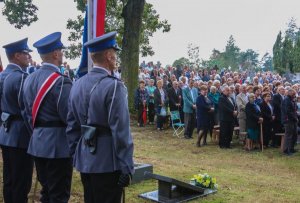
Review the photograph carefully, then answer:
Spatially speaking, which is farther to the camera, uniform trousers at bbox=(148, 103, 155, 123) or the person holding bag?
uniform trousers at bbox=(148, 103, 155, 123)

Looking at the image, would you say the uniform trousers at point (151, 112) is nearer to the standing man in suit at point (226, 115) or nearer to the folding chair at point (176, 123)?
the folding chair at point (176, 123)

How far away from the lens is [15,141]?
16.9 ft

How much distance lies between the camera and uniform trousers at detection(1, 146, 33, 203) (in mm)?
5074

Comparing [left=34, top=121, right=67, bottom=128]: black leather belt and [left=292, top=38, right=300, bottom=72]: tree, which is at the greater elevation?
[left=292, top=38, right=300, bottom=72]: tree

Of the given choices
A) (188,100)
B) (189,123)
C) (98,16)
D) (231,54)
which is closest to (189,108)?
(188,100)

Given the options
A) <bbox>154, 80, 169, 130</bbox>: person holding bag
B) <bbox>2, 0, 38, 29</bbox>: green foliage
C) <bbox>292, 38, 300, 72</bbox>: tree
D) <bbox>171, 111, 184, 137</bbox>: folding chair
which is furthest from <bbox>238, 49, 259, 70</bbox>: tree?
<bbox>2, 0, 38, 29</bbox>: green foliage

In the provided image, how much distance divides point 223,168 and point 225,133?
327 cm

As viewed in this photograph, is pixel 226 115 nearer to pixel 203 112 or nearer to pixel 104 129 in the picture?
pixel 203 112

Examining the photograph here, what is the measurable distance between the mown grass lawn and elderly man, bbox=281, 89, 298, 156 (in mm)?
420

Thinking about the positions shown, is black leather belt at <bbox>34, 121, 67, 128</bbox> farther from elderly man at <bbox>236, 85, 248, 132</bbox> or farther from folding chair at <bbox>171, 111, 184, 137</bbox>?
folding chair at <bbox>171, 111, 184, 137</bbox>

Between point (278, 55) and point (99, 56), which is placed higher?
point (278, 55)

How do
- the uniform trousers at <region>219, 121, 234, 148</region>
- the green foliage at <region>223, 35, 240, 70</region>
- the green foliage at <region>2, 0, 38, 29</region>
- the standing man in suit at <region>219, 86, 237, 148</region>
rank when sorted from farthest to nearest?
the green foliage at <region>223, 35, 240, 70</region>
the uniform trousers at <region>219, 121, 234, 148</region>
the standing man in suit at <region>219, 86, 237, 148</region>
the green foliage at <region>2, 0, 38, 29</region>

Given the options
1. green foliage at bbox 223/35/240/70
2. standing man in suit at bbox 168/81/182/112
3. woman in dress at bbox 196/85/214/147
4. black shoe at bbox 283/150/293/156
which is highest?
green foliage at bbox 223/35/240/70

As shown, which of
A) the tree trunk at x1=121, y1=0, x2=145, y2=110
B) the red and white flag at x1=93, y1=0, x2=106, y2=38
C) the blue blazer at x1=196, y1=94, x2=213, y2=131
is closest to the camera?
the red and white flag at x1=93, y1=0, x2=106, y2=38
